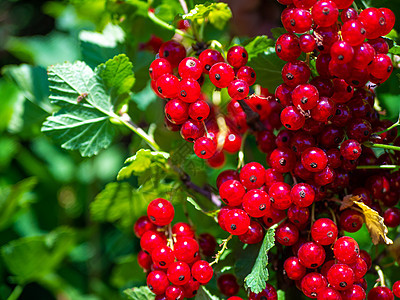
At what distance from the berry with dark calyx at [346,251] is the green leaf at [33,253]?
Answer: 1.91 feet

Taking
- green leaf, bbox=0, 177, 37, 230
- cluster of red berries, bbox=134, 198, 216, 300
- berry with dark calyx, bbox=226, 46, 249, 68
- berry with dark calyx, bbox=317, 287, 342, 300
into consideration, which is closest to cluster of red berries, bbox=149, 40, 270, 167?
berry with dark calyx, bbox=226, 46, 249, 68

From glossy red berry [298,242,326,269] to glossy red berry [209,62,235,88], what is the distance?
8.4 inches

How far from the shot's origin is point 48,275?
1013 millimetres

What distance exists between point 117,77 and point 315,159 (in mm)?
317

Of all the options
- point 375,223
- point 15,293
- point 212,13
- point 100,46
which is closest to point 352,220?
point 375,223

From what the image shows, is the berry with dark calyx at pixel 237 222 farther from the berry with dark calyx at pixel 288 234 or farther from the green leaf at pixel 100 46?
the green leaf at pixel 100 46

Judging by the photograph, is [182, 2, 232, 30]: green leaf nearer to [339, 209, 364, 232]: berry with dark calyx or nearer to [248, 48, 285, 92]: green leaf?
[248, 48, 285, 92]: green leaf

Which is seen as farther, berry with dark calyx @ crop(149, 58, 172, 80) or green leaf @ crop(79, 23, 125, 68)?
green leaf @ crop(79, 23, 125, 68)

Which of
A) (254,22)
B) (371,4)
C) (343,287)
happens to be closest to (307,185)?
(343,287)

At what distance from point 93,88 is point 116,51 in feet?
0.58

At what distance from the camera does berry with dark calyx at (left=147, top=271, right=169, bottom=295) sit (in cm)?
54

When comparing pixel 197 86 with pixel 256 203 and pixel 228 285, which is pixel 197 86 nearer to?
pixel 256 203

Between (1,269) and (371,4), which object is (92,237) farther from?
(371,4)

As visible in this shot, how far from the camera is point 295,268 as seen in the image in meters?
0.51
